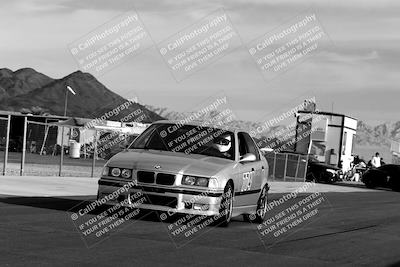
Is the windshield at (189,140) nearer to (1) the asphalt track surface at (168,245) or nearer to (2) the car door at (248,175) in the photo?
(2) the car door at (248,175)

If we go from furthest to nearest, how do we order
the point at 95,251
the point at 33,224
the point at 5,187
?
the point at 5,187, the point at 33,224, the point at 95,251

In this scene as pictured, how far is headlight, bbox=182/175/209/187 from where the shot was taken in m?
11.6

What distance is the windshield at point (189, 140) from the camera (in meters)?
12.8

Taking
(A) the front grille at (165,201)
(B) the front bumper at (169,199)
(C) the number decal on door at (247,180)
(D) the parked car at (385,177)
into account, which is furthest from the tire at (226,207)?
(D) the parked car at (385,177)

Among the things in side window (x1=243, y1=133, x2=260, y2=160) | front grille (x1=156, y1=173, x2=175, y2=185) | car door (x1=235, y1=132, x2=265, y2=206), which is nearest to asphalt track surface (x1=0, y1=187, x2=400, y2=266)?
car door (x1=235, y1=132, x2=265, y2=206)

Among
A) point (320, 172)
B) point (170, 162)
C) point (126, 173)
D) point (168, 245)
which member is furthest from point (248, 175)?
point (320, 172)

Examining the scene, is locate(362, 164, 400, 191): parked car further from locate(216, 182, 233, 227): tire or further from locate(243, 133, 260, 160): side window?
locate(216, 182, 233, 227): tire

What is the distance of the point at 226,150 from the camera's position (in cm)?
1284

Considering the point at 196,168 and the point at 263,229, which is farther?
the point at 263,229

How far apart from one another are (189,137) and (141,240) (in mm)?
3322

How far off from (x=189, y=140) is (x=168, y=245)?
3.43 metres

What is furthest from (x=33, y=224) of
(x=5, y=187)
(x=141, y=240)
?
(x=5, y=187)

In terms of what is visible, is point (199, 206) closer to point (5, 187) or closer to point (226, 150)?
point (226, 150)

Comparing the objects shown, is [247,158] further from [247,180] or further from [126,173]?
[126,173]
